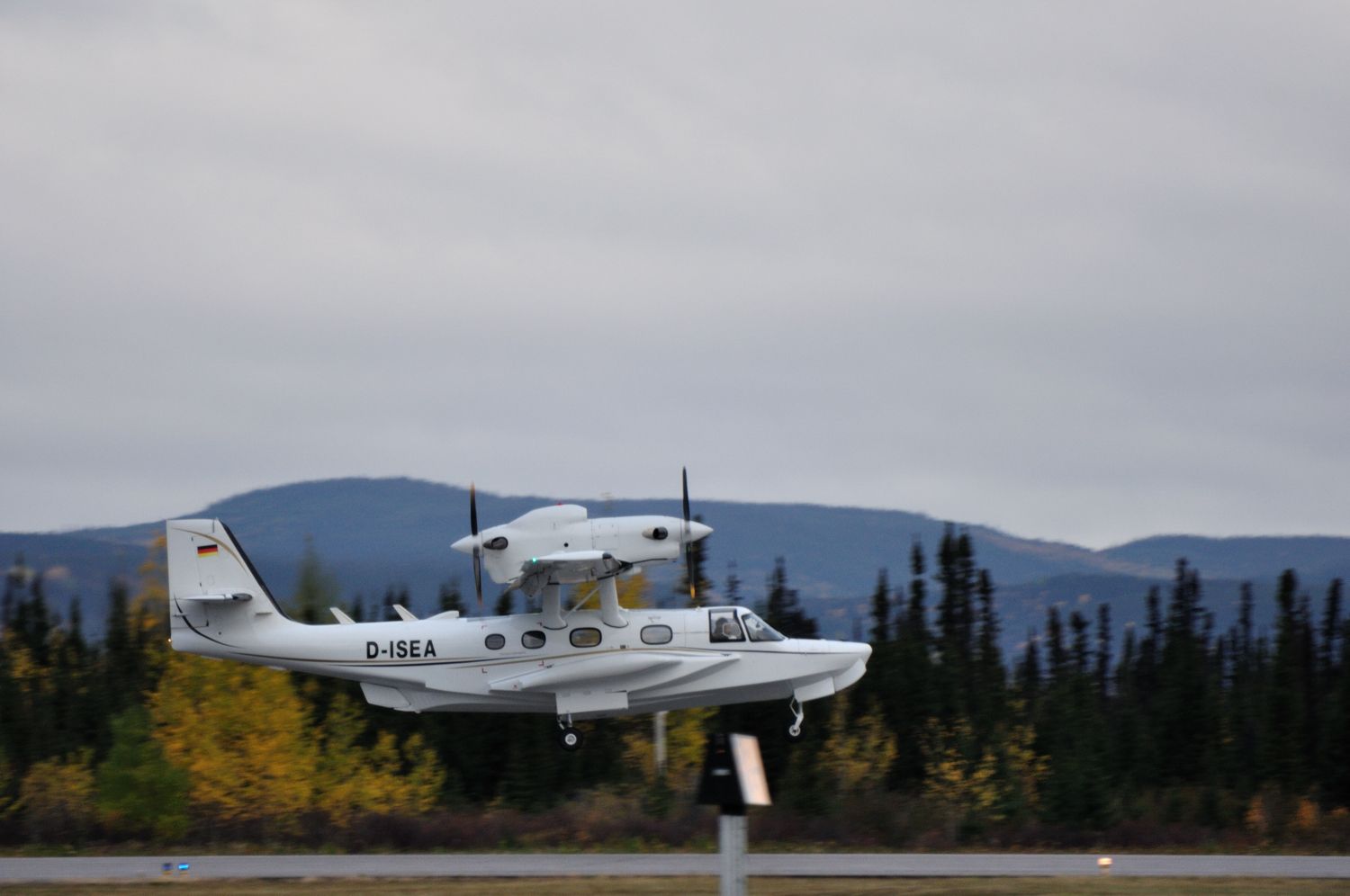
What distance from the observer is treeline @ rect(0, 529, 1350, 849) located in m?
35.6

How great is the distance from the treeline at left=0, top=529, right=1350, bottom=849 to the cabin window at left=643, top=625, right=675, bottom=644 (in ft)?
15.3

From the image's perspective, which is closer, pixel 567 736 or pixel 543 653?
pixel 543 653

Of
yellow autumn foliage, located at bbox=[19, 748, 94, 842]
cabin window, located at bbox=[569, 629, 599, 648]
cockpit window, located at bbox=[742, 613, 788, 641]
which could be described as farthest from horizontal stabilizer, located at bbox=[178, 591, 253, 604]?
cockpit window, located at bbox=[742, 613, 788, 641]

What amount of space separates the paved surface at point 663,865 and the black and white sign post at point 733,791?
35.0 ft

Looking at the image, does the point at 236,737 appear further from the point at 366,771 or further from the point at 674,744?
the point at 674,744

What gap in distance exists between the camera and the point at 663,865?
28016 millimetres

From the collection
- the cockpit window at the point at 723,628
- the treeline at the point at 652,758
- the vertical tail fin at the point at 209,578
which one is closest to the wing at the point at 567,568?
the cockpit window at the point at 723,628

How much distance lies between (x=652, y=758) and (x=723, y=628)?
20669 mm

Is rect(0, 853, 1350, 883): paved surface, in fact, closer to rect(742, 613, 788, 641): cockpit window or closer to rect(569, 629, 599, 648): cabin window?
rect(569, 629, 599, 648): cabin window

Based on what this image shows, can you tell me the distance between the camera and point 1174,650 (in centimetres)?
7531

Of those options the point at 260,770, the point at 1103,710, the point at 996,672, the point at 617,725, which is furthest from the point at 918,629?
the point at 260,770

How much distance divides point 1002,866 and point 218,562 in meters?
17.1

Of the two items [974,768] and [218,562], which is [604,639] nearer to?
[218,562]

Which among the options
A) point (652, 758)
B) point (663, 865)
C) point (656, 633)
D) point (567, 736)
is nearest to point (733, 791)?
point (663, 865)
